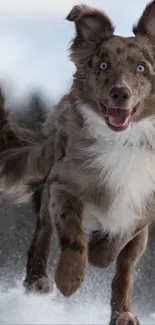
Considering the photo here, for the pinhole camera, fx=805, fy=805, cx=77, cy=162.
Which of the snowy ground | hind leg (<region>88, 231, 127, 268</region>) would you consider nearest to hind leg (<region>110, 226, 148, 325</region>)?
hind leg (<region>88, 231, 127, 268</region>)

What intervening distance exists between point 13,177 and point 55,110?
857mm

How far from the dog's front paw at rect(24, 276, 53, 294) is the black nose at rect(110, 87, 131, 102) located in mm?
2307

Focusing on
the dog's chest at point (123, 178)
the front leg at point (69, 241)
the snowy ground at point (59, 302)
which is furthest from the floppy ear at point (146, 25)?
the snowy ground at point (59, 302)

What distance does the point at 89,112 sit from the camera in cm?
716

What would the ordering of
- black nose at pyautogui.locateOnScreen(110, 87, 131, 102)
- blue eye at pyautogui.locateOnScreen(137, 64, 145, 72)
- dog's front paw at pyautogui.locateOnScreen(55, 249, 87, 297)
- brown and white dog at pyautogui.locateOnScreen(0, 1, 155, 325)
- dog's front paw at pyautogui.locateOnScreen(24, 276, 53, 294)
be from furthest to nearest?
dog's front paw at pyautogui.locateOnScreen(24, 276, 53, 294) < blue eye at pyautogui.locateOnScreen(137, 64, 145, 72) < brown and white dog at pyautogui.locateOnScreen(0, 1, 155, 325) < dog's front paw at pyautogui.locateOnScreen(55, 249, 87, 297) < black nose at pyautogui.locateOnScreen(110, 87, 131, 102)

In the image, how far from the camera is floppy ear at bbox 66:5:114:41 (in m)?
7.29

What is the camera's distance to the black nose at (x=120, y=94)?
256 inches

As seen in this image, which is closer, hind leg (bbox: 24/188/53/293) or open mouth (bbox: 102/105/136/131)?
open mouth (bbox: 102/105/136/131)

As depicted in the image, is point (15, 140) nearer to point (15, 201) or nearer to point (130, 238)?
point (15, 201)

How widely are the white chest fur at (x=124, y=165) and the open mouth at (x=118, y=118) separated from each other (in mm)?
334

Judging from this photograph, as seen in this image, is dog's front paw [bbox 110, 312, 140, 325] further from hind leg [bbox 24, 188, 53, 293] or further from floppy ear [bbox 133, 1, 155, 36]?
floppy ear [bbox 133, 1, 155, 36]

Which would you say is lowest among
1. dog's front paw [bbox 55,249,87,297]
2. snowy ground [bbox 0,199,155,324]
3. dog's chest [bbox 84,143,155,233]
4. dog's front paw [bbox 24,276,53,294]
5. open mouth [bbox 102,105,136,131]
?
snowy ground [bbox 0,199,155,324]

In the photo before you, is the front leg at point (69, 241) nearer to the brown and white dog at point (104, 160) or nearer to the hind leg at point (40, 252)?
the brown and white dog at point (104, 160)

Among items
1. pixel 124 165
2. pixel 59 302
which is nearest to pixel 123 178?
pixel 124 165
